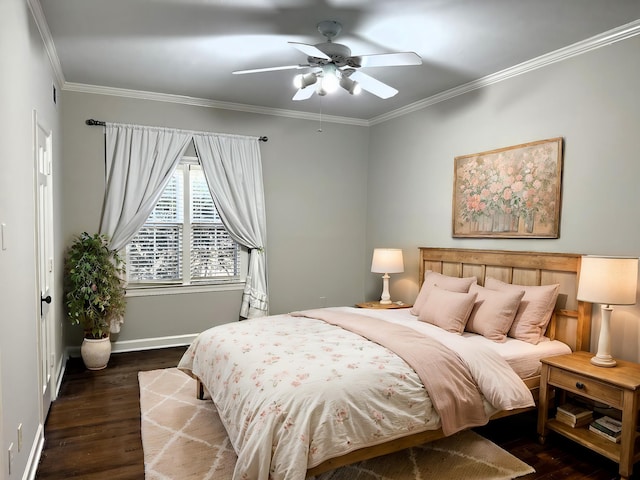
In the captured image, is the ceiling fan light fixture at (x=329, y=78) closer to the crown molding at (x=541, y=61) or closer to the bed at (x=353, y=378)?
the crown molding at (x=541, y=61)

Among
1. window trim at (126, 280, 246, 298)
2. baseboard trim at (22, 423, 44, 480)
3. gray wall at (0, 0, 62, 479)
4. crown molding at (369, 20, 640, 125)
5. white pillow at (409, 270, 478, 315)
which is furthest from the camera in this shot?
window trim at (126, 280, 246, 298)

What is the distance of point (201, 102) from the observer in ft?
16.0

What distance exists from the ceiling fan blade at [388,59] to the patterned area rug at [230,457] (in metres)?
2.58

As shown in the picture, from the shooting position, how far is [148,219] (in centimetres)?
479

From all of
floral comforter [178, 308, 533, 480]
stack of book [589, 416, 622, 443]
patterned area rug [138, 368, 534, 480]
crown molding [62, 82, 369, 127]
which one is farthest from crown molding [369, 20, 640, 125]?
patterned area rug [138, 368, 534, 480]

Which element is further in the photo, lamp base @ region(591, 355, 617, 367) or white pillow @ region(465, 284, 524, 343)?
white pillow @ region(465, 284, 524, 343)

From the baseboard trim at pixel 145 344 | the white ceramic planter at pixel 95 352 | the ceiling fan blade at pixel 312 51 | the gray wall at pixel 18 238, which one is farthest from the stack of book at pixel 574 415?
the white ceramic planter at pixel 95 352

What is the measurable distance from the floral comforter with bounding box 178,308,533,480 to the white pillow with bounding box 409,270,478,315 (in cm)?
103

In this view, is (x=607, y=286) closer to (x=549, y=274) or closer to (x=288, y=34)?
(x=549, y=274)

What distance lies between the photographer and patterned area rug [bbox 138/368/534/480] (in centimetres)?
247

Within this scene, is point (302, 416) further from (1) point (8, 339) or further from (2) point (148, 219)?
(2) point (148, 219)

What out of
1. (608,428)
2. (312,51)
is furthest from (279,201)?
(608,428)

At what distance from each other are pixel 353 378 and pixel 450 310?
1.47 meters

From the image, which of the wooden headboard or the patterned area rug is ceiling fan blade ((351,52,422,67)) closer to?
the wooden headboard
